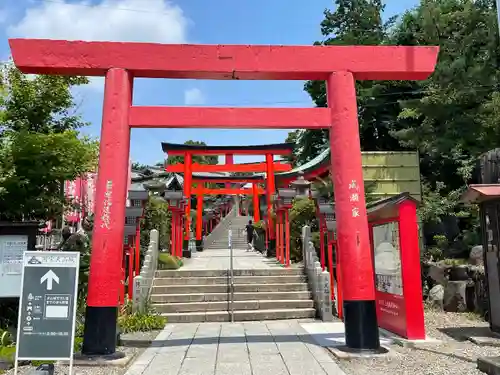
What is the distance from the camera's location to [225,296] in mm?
10805

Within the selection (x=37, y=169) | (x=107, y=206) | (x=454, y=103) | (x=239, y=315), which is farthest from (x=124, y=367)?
(x=454, y=103)

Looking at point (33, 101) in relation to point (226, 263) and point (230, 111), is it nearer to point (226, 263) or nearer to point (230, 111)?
point (230, 111)

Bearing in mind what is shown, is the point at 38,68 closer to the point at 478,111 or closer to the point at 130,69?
the point at 130,69

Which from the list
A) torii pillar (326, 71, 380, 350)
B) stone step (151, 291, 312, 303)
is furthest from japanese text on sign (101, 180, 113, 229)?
stone step (151, 291, 312, 303)

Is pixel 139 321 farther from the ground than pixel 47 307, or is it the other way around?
pixel 47 307

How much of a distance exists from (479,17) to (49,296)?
18.1 m

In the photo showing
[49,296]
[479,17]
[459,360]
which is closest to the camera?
[49,296]

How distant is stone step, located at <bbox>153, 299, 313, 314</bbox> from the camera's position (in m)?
10.4

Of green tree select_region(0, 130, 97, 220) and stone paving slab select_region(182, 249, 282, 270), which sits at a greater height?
green tree select_region(0, 130, 97, 220)

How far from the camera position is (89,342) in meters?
6.46

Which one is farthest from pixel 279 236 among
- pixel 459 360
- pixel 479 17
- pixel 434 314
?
pixel 479 17

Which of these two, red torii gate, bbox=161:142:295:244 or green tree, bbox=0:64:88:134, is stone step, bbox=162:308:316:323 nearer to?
green tree, bbox=0:64:88:134

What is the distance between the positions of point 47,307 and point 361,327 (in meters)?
4.40

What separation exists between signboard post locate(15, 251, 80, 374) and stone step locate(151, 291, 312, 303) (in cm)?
531
